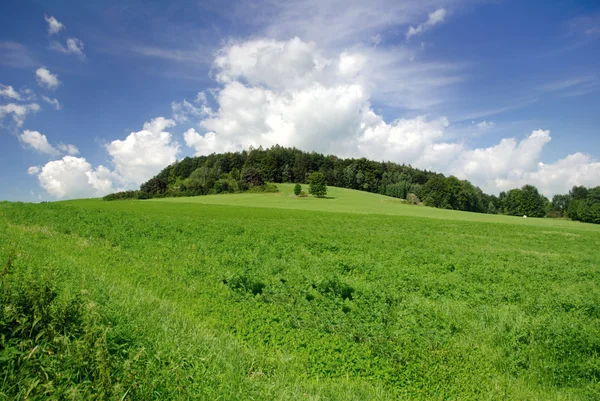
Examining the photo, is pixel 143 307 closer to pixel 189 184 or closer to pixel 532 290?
pixel 532 290

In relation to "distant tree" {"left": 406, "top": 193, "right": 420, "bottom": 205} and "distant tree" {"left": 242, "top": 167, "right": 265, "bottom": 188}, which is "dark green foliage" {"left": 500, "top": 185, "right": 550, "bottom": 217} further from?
"distant tree" {"left": 242, "top": 167, "right": 265, "bottom": 188}

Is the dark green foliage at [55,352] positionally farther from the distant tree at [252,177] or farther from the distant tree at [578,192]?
the distant tree at [578,192]

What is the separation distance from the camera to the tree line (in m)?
109

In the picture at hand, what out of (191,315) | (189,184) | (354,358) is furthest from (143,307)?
(189,184)

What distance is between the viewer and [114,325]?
5.87m

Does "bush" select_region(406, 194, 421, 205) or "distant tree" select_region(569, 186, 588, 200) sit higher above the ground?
"distant tree" select_region(569, 186, 588, 200)

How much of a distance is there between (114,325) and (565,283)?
1516 cm

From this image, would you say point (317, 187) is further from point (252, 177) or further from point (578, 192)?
point (578, 192)

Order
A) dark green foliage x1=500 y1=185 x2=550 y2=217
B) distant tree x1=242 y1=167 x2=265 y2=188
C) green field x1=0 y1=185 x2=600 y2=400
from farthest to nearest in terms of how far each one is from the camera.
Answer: distant tree x1=242 y1=167 x2=265 y2=188, dark green foliage x1=500 y1=185 x2=550 y2=217, green field x1=0 y1=185 x2=600 y2=400

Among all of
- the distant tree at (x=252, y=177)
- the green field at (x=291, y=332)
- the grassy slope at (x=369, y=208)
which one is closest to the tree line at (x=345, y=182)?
the distant tree at (x=252, y=177)

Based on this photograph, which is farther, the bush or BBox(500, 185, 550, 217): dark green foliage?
BBox(500, 185, 550, 217): dark green foliage

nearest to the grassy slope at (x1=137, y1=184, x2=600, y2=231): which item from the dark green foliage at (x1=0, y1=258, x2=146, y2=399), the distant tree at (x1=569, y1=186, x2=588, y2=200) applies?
the dark green foliage at (x1=0, y1=258, x2=146, y2=399)

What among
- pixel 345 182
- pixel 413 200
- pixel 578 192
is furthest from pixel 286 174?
pixel 578 192

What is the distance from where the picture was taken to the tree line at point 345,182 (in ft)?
359
